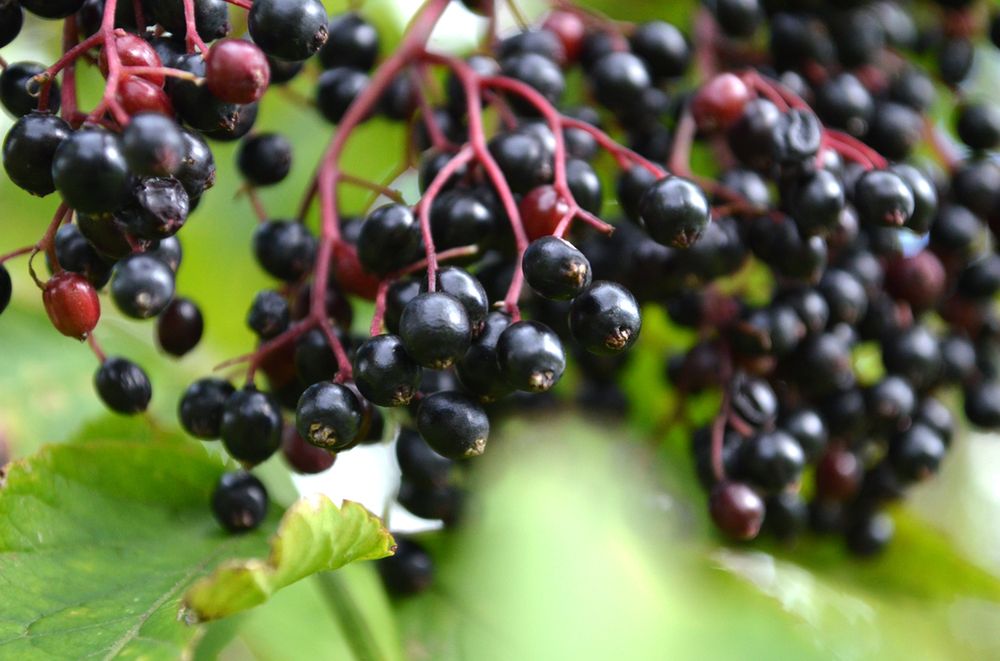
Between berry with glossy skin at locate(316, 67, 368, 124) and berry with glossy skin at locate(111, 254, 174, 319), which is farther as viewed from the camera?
berry with glossy skin at locate(316, 67, 368, 124)

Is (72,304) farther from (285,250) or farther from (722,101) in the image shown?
(722,101)

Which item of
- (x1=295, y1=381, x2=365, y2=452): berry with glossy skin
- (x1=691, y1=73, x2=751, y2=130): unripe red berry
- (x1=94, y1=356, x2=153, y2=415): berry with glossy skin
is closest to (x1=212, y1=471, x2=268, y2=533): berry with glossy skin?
(x1=94, y1=356, x2=153, y2=415): berry with glossy skin

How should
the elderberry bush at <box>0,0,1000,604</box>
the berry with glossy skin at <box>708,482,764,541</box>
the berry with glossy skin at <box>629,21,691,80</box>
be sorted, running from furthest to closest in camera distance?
the berry with glossy skin at <box>629,21,691,80</box>
the berry with glossy skin at <box>708,482,764,541</box>
the elderberry bush at <box>0,0,1000,604</box>

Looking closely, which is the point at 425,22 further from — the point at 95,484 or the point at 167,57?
the point at 95,484

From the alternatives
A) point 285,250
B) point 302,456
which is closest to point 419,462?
point 302,456

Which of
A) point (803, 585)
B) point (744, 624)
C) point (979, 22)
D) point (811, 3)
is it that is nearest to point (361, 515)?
point (744, 624)

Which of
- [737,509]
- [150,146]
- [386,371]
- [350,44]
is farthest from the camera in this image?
[350,44]

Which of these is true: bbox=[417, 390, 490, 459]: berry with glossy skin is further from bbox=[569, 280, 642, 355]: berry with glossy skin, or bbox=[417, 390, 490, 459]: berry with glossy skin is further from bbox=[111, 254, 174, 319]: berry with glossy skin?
bbox=[111, 254, 174, 319]: berry with glossy skin
